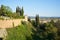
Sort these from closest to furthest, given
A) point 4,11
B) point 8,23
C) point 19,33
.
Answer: point 19,33 → point 8,23 → point 4,11

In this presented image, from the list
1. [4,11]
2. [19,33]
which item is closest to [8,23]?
[19,33]

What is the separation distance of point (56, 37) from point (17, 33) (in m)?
7.27

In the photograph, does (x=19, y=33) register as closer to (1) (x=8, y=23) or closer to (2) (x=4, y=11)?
(1) (x=8, y=23)

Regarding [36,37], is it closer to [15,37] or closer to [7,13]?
[15,37]

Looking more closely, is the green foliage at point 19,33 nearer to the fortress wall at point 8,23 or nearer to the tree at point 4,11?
the fortress wall at point 8,23

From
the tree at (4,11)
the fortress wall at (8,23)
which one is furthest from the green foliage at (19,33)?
the tree at (4,11)

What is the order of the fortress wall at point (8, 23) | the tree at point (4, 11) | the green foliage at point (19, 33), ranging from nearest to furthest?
the green foliage at point (19, 33), the fortress wall at point (8, 23), the tree at point (4, 11)

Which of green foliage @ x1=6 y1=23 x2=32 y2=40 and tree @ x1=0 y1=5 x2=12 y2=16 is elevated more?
tree @ x1=0 y1=5 x2=12 y2=16

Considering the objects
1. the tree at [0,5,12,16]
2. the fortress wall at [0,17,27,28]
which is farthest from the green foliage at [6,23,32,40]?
the tree at [0,5,12,16]

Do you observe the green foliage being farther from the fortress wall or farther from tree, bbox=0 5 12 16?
tree, bbox=0 5 12 16

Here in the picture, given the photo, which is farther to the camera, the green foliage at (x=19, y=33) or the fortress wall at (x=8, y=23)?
the fortress wall at (x=8, y=23)

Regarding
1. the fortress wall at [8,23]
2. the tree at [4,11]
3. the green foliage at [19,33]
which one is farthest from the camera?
the tree at [4,11]

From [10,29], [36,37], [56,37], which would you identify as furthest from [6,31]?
[56,37]

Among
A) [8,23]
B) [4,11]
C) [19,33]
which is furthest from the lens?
[4,11]
